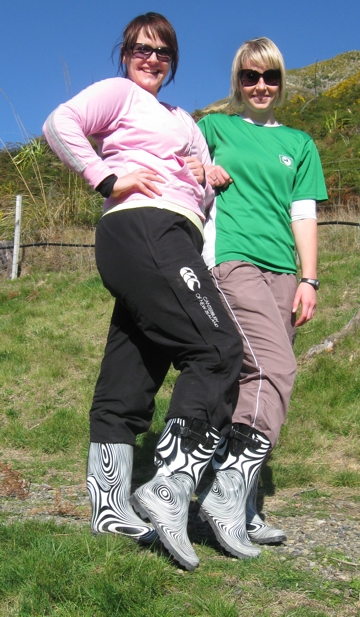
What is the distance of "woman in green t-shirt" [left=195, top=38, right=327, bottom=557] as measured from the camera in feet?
7.90

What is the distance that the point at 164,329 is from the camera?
2277 millimetres

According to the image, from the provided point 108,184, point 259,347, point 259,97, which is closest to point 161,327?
point 259,347

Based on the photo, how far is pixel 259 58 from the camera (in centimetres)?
283

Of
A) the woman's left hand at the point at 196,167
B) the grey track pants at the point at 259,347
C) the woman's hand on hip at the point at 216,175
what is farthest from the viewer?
the woman's hand on hip at the point at 216,175

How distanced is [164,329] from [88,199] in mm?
8987

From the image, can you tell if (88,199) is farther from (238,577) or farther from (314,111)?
(314,111)

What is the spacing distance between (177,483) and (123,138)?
1280 millimetres

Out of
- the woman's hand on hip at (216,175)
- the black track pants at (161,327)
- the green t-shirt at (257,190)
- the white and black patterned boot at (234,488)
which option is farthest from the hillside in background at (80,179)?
the white and black patterned boot at (234,488)

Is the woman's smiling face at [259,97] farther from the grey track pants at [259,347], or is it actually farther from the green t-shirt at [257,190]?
the grey track pants at [259,347]

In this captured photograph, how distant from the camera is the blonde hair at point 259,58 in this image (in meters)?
2.83

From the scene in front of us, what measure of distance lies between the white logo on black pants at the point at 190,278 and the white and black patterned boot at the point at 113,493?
2.28 feet

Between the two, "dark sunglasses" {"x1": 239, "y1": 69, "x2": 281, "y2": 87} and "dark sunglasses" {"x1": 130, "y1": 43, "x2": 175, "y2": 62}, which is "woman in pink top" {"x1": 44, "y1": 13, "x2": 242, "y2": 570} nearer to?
"dark sunglasses" {"x1": 130, "y1": 43, "x2": 175, "y2": 62}

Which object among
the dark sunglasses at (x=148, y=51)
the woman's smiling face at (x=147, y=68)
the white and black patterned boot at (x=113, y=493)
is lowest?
the white and black patterned boot at (x=113, y=493)

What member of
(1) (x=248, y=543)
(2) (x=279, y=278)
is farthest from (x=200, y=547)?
(2) (x=279, y=278)
